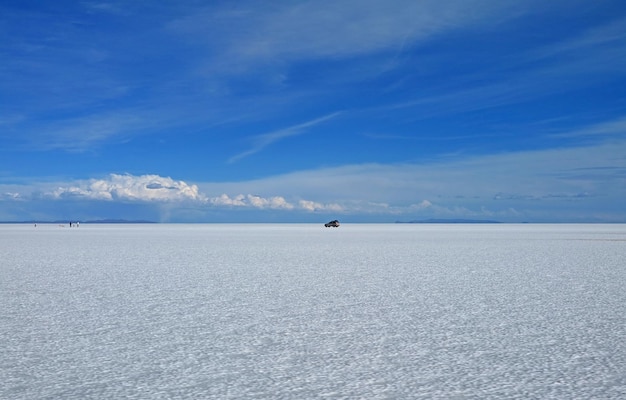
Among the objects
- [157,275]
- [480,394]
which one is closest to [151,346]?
[480,394]

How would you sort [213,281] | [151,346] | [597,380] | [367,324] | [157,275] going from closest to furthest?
[597,380] → [151,346] → [367,324] → [213,281] → [157,275]

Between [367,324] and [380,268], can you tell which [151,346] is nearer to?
[367,324]

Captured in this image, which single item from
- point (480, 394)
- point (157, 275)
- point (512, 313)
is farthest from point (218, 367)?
point (157, 275)

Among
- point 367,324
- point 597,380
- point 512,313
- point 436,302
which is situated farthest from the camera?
point 436,302

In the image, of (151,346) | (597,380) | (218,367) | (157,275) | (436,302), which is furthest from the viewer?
(157,275)

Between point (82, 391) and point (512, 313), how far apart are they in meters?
5.31

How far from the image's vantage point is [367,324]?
6.89 metres

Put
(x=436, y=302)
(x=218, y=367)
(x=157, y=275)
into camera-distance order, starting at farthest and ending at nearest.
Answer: (x=157, y=275) → (x=436, y=302) → (x=218, y=367)

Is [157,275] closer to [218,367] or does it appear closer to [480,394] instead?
[218,367]

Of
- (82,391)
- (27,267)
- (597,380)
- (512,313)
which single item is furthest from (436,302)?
(27,267)

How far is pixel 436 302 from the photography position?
8625 mm

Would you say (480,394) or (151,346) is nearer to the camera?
(480,394)

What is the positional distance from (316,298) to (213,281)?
10.6 ft

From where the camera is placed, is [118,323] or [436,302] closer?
[118,323]
